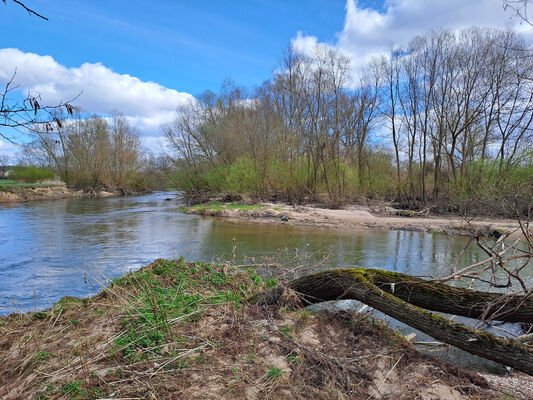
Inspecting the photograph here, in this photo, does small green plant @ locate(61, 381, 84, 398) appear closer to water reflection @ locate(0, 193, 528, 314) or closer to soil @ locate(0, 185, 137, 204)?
water reflection @ locate(0, 193, 528, 314)

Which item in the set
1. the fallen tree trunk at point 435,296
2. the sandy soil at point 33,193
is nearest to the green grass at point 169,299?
the fallen tree trunk at point 435,296

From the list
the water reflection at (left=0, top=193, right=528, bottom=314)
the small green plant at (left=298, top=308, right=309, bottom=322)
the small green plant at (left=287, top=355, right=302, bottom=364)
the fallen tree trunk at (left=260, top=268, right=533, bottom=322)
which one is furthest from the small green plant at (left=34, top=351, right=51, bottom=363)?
the water reflection at (left=0, top=193, right=528, bottom=314)

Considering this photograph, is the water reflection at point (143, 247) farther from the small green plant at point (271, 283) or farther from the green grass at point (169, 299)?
the small green plant at point (271, 283)

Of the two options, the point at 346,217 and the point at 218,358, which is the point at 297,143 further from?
the point at 218,358

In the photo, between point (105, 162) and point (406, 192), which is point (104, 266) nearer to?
point (406, 192)

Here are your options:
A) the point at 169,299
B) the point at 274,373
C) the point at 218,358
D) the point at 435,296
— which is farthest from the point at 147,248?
the point at 435,296

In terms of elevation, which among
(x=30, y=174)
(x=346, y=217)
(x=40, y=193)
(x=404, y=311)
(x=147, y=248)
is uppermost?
(x=30, y=174)

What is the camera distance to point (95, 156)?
1816 inches

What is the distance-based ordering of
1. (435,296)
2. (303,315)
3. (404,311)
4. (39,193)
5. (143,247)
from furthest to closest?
(39,193)
(143,247)
(303,315)
(435,296)
(404,311)

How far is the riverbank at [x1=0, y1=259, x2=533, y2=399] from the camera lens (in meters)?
3.07

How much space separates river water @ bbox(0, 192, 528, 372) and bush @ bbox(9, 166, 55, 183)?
24.5 meters

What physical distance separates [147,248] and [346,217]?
12.2 metres

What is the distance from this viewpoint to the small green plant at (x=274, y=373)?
128 inches

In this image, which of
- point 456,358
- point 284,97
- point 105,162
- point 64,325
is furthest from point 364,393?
point 105,162
